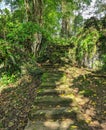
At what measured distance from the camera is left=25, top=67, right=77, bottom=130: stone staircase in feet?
16.3

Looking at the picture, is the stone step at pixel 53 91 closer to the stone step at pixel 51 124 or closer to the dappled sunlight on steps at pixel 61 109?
the dappled sunlight on steps at pixel 61 109

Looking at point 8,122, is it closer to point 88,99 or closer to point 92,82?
point 88,99

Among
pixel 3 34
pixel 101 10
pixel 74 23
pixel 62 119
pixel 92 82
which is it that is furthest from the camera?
pixel 74 23

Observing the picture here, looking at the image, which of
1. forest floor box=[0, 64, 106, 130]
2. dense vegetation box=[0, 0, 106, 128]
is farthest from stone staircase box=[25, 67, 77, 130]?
dense vegetation box=[0, 0, 106, 128]

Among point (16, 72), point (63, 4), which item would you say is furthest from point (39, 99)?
point (63, 4)

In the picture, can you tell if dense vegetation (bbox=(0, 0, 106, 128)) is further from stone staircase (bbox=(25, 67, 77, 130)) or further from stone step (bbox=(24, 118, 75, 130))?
stone step (bbox=(24, 118, 75, 130))

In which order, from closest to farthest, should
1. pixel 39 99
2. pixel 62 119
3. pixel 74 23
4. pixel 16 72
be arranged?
1. pixel 62 119
2. pixel 39 99
3. pixel 16 72
4. pixel 74 23

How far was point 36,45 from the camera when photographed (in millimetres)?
11453

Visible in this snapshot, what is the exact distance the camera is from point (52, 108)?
18.6ft

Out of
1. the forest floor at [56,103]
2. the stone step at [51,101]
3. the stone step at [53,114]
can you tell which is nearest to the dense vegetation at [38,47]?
the forest floor at [56,103]

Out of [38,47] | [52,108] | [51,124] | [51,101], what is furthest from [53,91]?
[38,47]

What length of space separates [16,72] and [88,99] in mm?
3416

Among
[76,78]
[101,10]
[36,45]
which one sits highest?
[101,10]

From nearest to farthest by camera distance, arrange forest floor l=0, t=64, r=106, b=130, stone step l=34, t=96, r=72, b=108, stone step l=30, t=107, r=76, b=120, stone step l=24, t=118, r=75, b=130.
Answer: stone step l=24, t=118, r=75, b=130 < forest floor l=0, t=64, r=106, b=130 < stone step l=30, t=107, r=76, b=120 < stone step l=34, t=96, r=72, b=108
